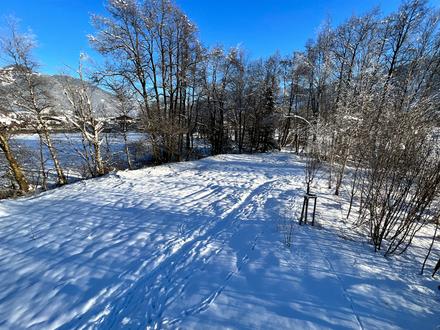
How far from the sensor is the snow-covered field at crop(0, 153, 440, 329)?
2256mm

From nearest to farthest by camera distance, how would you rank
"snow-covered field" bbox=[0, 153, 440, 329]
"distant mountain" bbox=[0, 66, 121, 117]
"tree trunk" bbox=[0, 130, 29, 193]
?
1. "snow-covered field" bbox=[0, 153, 440, 329]
2. "distant mountain" bbox=[0, 66, 121, 117]
3. "tree trunk" bbox=[0, 130, 29, 193]

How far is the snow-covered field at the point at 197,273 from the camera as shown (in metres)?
2.26

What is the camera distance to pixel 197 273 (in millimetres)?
3020

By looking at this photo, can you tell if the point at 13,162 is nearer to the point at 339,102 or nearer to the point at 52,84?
the point at 52,84

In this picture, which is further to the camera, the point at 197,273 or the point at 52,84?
the point at 52,84

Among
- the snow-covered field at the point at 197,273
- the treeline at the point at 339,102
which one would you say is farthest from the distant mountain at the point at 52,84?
the snow-covered field at the point at 197,273

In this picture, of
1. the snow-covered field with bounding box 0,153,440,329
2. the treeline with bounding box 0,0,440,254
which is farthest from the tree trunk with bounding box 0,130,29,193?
the snow-covered field with bounding box 0,153,440,329

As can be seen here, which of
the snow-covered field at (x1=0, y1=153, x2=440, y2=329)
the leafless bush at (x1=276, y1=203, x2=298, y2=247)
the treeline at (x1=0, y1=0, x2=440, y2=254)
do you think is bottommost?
the snow-covered field at (x1=0, y1=153, x2=440, y2=329)

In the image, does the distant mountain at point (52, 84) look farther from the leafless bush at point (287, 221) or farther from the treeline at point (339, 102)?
the leafless bush at point (287, 221)

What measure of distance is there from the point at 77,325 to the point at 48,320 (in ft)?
1.43

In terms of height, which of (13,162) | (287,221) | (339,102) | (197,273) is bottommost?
(197,273)

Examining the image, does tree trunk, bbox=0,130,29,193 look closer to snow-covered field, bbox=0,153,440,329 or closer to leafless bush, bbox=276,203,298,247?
snow-covered field, bbox=0,153,440,329

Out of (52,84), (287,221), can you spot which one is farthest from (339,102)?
(52,84)

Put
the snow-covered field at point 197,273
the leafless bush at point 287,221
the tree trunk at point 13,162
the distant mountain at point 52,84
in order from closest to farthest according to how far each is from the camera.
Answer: the snow-covered field at point 197,273 → the leafless bush at point 287,221 → the distant mountain at point 52,84 → the tree trunk at point 13,162
